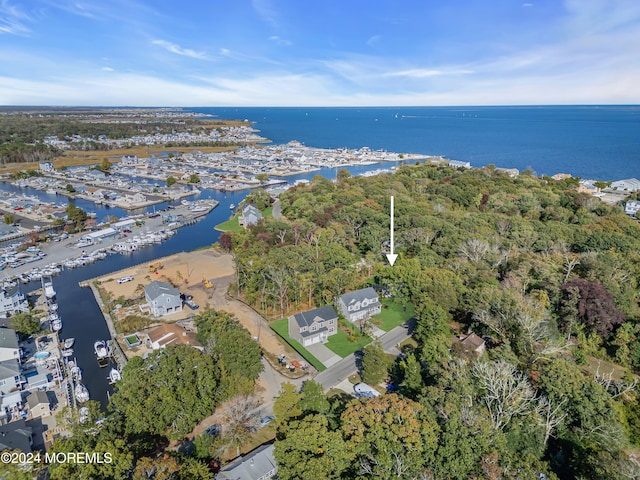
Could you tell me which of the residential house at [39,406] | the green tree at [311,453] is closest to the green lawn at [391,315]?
the green tree at [311,453]

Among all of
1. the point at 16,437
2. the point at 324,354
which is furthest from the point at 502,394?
the point at 16,437

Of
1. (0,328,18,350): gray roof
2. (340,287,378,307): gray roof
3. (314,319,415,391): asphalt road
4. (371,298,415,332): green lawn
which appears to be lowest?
(314,319,415,391): asphalt road

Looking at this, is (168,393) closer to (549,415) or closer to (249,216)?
(549,415)

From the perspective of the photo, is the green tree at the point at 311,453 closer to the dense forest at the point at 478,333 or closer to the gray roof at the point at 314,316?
the dense forest at the point at 478,333

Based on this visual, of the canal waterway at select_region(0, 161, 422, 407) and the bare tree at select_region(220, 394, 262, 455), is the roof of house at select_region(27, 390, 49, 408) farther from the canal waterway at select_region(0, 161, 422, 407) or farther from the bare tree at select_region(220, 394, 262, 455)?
the bare tree at select_region(220, 394, 262, 455)

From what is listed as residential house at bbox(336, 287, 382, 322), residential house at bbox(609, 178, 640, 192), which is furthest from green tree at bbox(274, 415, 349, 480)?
residential house at bbox(609, 178, 640, 192)
